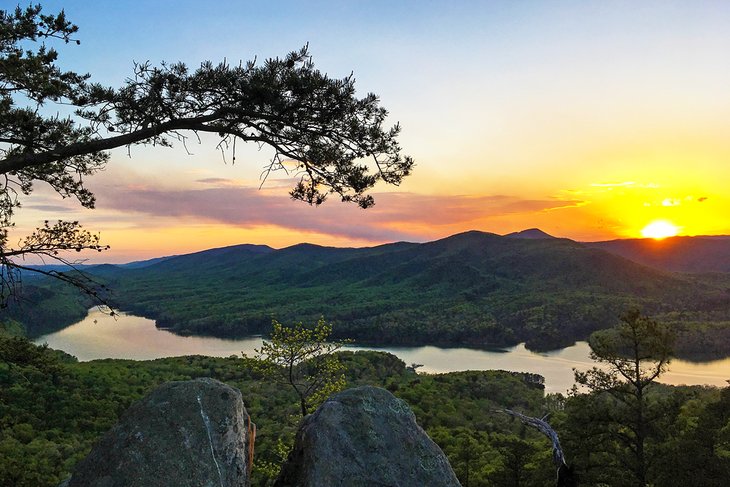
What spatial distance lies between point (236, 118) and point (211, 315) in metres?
194

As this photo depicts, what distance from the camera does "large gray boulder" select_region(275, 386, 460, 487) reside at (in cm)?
732

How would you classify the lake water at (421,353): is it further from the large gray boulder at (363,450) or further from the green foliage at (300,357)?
A: the large gray boulder at (363,450)

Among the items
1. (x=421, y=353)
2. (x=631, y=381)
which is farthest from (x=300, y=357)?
(x=421, y=353)

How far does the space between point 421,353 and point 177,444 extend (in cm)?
13259

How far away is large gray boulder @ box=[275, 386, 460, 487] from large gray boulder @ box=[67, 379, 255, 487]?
105 centimetres

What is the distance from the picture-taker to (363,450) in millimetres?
7590

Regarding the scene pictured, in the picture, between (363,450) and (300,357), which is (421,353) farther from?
(363,450)

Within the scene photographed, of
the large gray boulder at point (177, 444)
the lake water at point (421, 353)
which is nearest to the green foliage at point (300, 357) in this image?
the large gray boulder at point (177, 444)

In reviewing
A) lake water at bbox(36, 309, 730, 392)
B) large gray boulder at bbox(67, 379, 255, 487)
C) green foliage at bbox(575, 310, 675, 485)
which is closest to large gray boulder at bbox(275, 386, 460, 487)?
large gray boulder at bbox(67, 379, 255, 487)

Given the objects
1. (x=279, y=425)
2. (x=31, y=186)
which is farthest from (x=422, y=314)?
(x=31, y=186)

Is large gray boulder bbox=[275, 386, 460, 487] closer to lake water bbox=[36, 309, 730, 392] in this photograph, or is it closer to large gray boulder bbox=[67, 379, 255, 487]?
large gray boulder bbox=[67, 379, 255, 487]

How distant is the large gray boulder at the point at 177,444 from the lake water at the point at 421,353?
89915mm

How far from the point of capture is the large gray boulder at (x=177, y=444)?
6906 mm

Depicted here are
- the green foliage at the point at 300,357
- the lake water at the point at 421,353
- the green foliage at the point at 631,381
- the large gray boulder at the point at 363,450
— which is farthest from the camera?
the lake water at the point at 421,353
